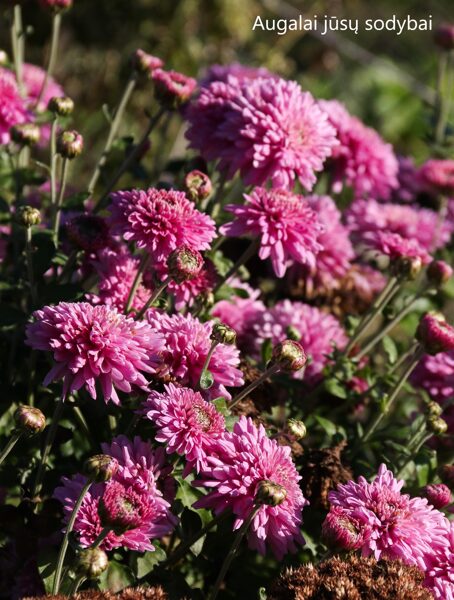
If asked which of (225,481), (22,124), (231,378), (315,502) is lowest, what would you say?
(315,502)

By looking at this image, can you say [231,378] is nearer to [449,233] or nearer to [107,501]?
[107,501]

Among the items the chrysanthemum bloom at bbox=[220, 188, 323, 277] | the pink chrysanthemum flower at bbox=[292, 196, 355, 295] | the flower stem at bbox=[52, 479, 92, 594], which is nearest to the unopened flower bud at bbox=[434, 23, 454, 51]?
the pink chrysanthemum flower at bbox=[292, 196, 355, 295]

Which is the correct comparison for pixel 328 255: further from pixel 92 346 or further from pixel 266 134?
pixel 92 346

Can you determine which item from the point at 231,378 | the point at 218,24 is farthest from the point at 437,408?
the point at 218,24

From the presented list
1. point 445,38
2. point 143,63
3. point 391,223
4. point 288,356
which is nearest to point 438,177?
point 391,223

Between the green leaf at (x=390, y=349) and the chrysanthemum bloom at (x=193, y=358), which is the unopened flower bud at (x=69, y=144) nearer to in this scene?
the chrysanthemum bloom at (x=193, y=358)

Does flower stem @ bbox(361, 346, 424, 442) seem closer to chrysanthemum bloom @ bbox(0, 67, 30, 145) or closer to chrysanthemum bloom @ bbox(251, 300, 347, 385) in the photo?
chrysanthemum bloom @ bbox(251, 300, 347, 385)
